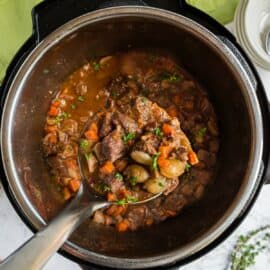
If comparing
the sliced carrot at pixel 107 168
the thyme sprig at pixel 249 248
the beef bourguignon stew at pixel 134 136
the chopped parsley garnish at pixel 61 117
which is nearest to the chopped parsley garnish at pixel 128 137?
the beef bourguignon stew at pixel 134 136

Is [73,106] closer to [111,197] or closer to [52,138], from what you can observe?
[52,138]

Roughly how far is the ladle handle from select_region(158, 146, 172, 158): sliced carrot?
34 cm

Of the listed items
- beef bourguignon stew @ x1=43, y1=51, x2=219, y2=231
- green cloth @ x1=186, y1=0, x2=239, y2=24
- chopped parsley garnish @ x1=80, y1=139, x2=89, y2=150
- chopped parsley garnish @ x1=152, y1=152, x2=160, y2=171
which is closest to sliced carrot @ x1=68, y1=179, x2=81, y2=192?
beef bourguignon stew @ x1=43, y1=51, x2=219, y2=231

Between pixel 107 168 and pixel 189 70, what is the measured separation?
0.58 m

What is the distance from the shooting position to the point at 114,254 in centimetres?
210

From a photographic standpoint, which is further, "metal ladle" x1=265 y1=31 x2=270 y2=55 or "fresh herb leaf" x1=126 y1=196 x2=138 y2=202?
"metal ladle" x1=265 y1=31 x2=270 y2=55

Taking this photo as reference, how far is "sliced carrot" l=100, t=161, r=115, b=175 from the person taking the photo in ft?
6.66

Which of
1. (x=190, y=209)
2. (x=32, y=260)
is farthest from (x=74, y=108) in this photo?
(x=32, y=260)

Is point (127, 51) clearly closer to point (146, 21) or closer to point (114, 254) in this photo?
point (146, 21)

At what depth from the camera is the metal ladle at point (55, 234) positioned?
1.51 metres

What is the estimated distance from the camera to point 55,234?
1692 millimetres

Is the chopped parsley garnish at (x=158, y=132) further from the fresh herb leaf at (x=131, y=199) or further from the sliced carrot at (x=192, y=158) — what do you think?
the fresh herb leaf at (x=131, y=199)

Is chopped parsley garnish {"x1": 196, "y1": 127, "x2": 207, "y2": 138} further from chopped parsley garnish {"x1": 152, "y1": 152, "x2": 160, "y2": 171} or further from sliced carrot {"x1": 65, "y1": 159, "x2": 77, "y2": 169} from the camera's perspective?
sliced carrot {"x1": 65, "y1": 159, "x2": 77, "y2": 169}

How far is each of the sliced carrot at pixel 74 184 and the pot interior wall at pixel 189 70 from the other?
79mm
